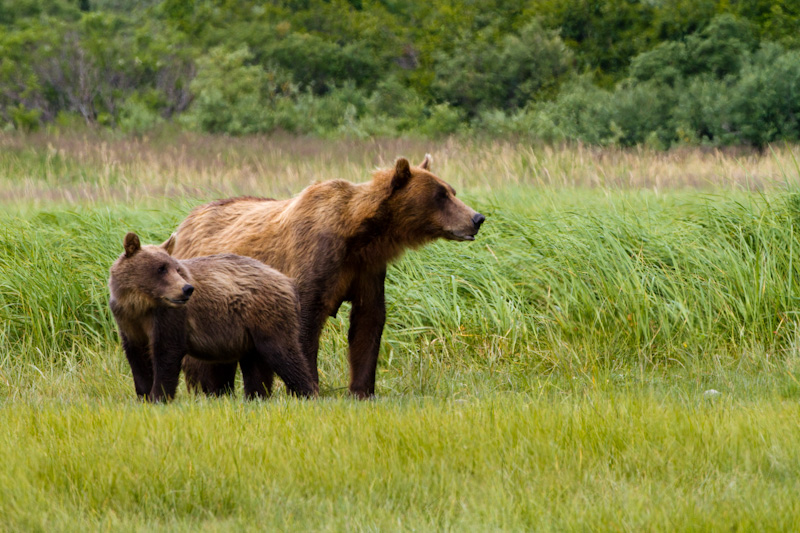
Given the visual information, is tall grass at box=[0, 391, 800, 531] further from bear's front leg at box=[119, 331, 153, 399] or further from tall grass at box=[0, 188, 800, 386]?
tall grass at box=[0, 188, 800, 386]

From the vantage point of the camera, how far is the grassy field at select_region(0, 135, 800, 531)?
158 inches

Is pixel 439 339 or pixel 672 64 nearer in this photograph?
pixel 439 339

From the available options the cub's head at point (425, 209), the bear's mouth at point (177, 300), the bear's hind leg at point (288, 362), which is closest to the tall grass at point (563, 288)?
the cub's head at point (425, 209)

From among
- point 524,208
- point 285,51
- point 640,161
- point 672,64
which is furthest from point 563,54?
point 524,208

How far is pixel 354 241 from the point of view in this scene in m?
6.56

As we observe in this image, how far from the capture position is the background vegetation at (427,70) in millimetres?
28531

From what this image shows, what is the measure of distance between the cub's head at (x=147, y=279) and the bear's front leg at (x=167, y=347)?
4.1 inches

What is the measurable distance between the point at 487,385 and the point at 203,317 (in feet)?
7.37

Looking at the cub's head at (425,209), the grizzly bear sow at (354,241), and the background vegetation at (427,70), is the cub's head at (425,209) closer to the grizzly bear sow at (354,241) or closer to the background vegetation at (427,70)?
the grizzly bear sow at (354,241)

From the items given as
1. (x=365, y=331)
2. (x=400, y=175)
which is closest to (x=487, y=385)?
(x=365, y=331)

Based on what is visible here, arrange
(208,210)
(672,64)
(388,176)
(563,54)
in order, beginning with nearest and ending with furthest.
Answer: (388,176) < (208,210) < (672,64) < (563,54)

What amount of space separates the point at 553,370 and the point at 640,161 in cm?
854

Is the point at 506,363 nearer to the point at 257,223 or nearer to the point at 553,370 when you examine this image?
the point at 553,370

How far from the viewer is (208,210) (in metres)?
7.58
